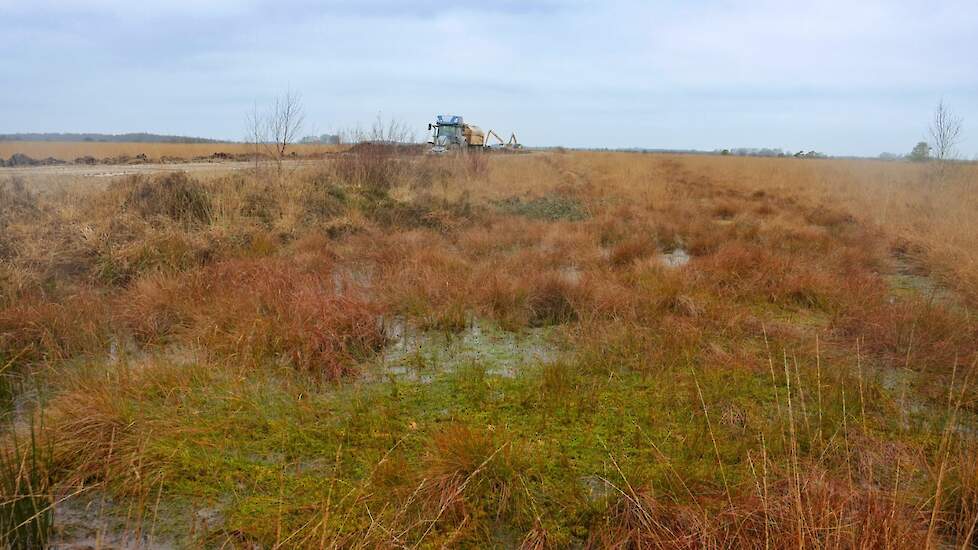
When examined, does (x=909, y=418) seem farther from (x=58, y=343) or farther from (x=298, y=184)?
(x=298, y=184)

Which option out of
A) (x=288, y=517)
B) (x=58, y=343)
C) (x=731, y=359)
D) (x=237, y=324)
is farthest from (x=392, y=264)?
(x=288, y=517)

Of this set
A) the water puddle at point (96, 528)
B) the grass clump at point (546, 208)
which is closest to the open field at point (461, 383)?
the water puddle at point (96, 528)

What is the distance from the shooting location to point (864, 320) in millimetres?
5645

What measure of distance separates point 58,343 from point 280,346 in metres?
1.96

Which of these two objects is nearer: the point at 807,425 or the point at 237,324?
the point at 807,425

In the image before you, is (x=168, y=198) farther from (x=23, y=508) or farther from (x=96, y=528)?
(x=23, y=508)

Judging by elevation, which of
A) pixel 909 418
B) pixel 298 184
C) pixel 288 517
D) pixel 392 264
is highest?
pixel 298 184

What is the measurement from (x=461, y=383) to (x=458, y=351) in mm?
833

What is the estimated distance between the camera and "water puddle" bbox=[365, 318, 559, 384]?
482 cm

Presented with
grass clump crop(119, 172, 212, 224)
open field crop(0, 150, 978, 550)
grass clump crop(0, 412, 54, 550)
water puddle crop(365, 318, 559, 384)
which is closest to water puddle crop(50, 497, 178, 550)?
open field crop(0, 150, 978, 550)

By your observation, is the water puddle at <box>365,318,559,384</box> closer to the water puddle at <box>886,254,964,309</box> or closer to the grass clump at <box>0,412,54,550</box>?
the grass clump at <box>0,412,54,550</box>

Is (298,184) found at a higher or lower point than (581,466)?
higher

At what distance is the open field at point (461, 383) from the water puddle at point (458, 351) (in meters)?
0.03

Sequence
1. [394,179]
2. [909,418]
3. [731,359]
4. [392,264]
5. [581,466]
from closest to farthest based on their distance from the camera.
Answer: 1. [581,466]
2. [909,418]
3. [731,359]
4. [392,264]
5. [394,179]
